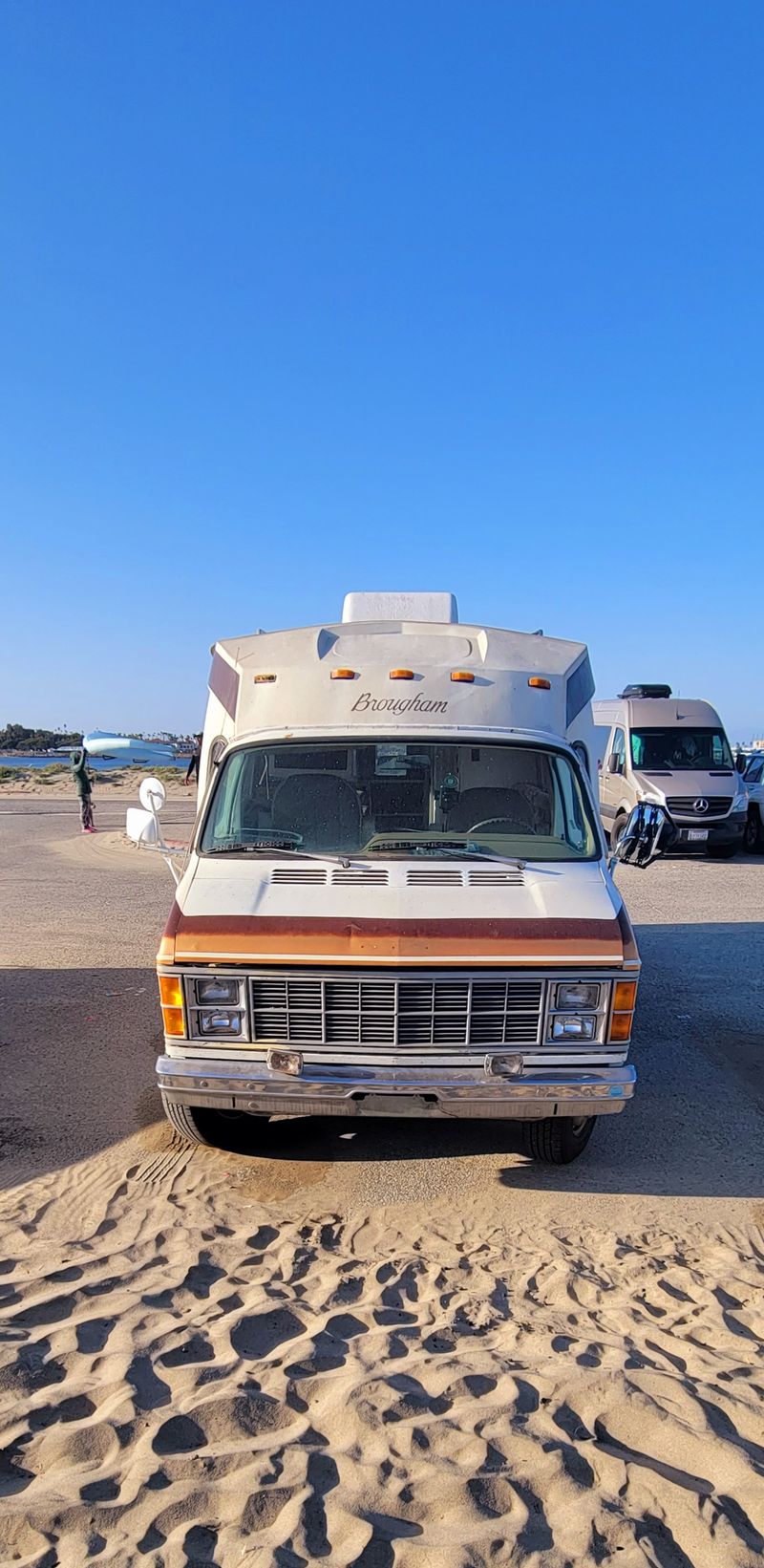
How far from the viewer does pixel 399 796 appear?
563 cm

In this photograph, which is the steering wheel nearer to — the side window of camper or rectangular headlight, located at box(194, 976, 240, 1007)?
rectangular headlight, located at box(194, 976, 240, 1007)

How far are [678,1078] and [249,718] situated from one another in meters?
3.54

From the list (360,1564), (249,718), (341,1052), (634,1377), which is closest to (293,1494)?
(360,1564)

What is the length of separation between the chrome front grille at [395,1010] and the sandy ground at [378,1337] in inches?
32.3

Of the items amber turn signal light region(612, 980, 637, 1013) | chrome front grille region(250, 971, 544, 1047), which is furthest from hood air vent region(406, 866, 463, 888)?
amber turn signal light region(612, 980, 637, 1013)

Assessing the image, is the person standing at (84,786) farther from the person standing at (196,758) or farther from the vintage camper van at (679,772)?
the vintage camper van at (679,772)

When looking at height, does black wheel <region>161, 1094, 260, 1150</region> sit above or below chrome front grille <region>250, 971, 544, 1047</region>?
below

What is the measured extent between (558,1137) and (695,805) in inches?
485

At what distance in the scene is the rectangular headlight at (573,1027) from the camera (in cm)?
447

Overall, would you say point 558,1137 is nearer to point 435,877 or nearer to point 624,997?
point 624,997

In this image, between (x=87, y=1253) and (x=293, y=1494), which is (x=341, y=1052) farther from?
(x=293, y=1494)

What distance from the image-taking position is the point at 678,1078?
6.36 meters

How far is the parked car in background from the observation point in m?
18.1

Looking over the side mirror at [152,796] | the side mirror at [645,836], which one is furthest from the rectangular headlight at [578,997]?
the side mirror at [152,796]
